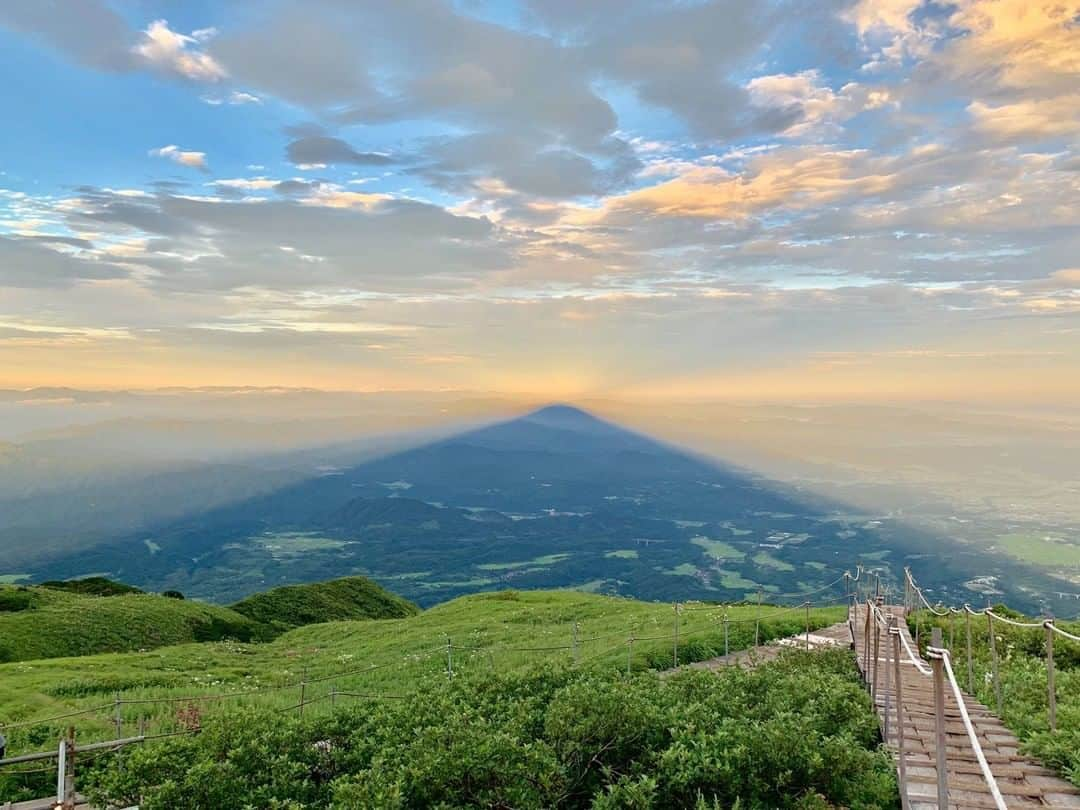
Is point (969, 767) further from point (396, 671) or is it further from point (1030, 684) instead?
point (396, 671)

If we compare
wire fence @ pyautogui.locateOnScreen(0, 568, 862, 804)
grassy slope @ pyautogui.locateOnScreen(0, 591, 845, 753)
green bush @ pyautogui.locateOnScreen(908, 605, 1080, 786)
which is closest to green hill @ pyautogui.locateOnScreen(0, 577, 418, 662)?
grassy slope @ pyautogui.locateOnScreen(0, 591, 845, 753)

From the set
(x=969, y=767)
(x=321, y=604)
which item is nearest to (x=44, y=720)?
(x=969, y=767)

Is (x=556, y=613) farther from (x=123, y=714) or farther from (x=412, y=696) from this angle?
(x=412, y=696)

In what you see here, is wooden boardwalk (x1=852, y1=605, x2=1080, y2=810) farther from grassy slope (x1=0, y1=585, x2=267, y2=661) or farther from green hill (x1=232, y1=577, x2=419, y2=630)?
green hill (x1=232, y1=577, x2=419, y2=630)

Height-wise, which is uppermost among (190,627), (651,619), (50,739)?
(50,739)

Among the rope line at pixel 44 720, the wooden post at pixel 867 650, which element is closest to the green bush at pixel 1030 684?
the wooden post at pixel 867 650

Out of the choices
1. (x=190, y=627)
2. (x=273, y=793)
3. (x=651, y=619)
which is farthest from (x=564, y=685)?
(x=190, y=627)

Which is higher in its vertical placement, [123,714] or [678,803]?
[678,803]

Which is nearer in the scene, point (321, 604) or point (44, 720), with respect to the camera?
point (44, 720)
